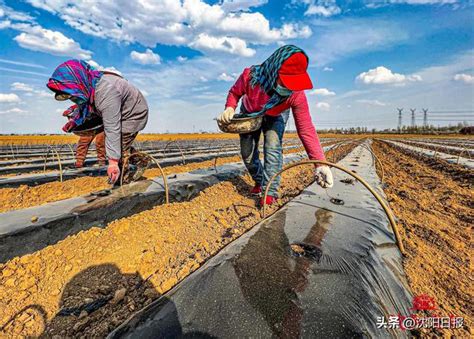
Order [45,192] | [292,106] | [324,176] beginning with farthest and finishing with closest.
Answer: [45,192]
[292,106]
[324,176]

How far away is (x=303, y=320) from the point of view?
824 mm

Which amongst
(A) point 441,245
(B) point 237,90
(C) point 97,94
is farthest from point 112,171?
(A) point 441,245

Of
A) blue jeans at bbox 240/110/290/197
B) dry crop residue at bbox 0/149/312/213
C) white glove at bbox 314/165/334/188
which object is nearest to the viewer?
white glove at bbox 314/165/334/188

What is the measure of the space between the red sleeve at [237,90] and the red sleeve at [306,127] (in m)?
0.60

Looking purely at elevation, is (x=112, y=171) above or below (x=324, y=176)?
above

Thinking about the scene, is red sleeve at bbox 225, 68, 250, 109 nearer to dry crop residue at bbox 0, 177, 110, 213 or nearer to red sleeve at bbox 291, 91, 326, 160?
red sleeve at bbox 291, 91, 326, 160

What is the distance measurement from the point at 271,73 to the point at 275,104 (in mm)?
295

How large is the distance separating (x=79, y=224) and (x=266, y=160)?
1.87 m

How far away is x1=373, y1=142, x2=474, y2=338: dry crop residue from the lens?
1345 mm

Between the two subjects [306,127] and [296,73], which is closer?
[296,73]

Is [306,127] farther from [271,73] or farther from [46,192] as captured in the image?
[46,192]

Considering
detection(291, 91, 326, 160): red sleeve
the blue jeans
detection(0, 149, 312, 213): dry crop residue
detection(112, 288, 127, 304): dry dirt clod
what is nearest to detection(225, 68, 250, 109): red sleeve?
the blue jeans

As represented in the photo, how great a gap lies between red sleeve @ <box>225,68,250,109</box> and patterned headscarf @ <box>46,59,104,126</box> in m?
1.31

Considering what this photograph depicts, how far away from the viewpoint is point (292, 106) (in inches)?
84.0
